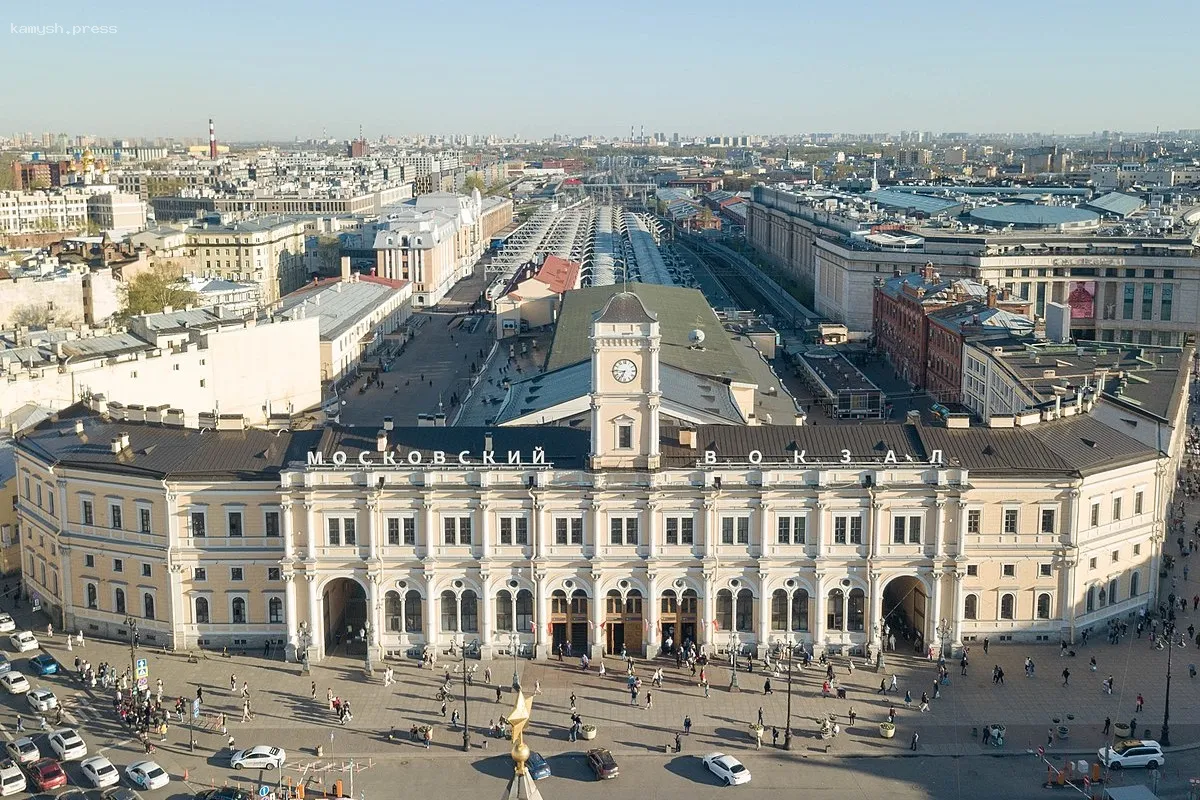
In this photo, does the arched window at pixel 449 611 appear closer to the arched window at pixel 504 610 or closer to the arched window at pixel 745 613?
the arched window at pixel 504 610

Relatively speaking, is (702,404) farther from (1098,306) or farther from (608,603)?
(1098,306)

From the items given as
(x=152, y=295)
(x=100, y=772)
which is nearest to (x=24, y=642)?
(x=100, y=772)

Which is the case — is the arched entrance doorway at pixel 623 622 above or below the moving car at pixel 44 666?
above

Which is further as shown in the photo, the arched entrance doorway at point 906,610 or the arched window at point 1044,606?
the arched window at point 1044,606

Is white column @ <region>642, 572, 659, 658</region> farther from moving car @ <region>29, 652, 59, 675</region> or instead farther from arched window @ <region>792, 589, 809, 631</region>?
moving car @ <region>29, 652, 59, 675</region>

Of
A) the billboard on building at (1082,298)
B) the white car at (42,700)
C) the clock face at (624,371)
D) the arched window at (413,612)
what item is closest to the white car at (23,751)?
the white car at (42,700)

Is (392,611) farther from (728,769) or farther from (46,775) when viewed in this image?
(728,769)

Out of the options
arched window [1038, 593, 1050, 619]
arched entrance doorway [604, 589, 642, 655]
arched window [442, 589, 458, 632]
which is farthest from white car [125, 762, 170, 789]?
arched window [1038, 593, 1050, 619]
